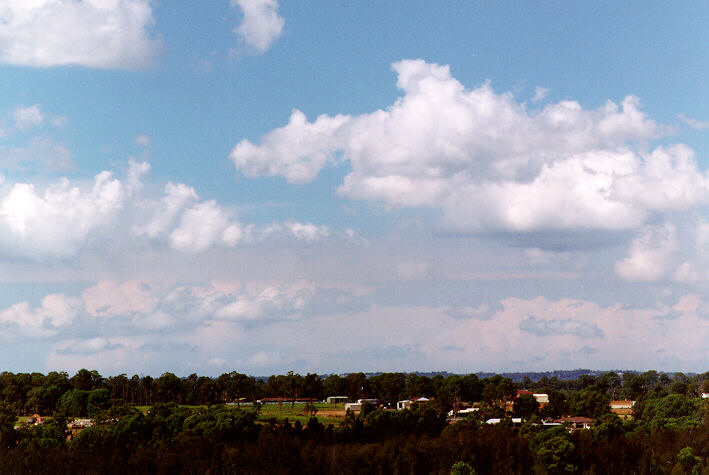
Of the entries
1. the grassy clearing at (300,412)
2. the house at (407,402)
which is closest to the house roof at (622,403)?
the house at (407,402)

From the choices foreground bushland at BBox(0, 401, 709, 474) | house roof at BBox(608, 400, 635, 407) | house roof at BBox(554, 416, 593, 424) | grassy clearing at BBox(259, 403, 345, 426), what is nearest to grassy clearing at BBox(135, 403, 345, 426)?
grassy clearing at BBox(259, 403, 345, 426)

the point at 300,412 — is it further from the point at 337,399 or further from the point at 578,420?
the point at 578,420

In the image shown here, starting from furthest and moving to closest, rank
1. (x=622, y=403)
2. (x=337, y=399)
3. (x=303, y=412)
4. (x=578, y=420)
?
(x=622, y=403) < (x=337, y=399) < (x=303, y=412) < (x=578, y=420)

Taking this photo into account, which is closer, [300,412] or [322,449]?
[322,449]

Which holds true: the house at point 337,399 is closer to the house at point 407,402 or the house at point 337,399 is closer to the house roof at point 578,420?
the house at point 407,402

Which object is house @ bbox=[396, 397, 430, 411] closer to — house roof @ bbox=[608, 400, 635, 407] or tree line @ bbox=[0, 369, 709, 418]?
tree line @ bbox=[0, 369, 709, 418]

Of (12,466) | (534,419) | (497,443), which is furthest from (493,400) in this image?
(12,466)

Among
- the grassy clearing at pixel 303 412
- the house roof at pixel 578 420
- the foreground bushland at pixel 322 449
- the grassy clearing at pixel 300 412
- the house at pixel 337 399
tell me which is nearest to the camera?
the foreground bushland at pixel 322 449

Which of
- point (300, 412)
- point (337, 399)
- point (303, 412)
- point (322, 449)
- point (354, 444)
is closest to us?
point (322, 449)

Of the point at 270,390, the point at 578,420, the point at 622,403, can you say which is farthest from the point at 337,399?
the point at 578,420

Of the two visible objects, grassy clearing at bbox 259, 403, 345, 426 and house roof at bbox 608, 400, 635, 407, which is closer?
grassy clearing at bbox 259, 403, 345, 426

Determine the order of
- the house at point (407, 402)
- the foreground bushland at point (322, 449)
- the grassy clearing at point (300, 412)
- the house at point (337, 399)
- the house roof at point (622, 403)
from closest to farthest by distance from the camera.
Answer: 1. the foreground bushland at point (322, 449)
2. the grassy clearing at point (300, 412)
3. the house at point (407, 402)
4. the house roof at point (622, 403)
5. the house at point (337, 399)

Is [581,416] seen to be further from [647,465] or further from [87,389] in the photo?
[87,389]

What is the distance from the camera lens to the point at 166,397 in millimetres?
143500
